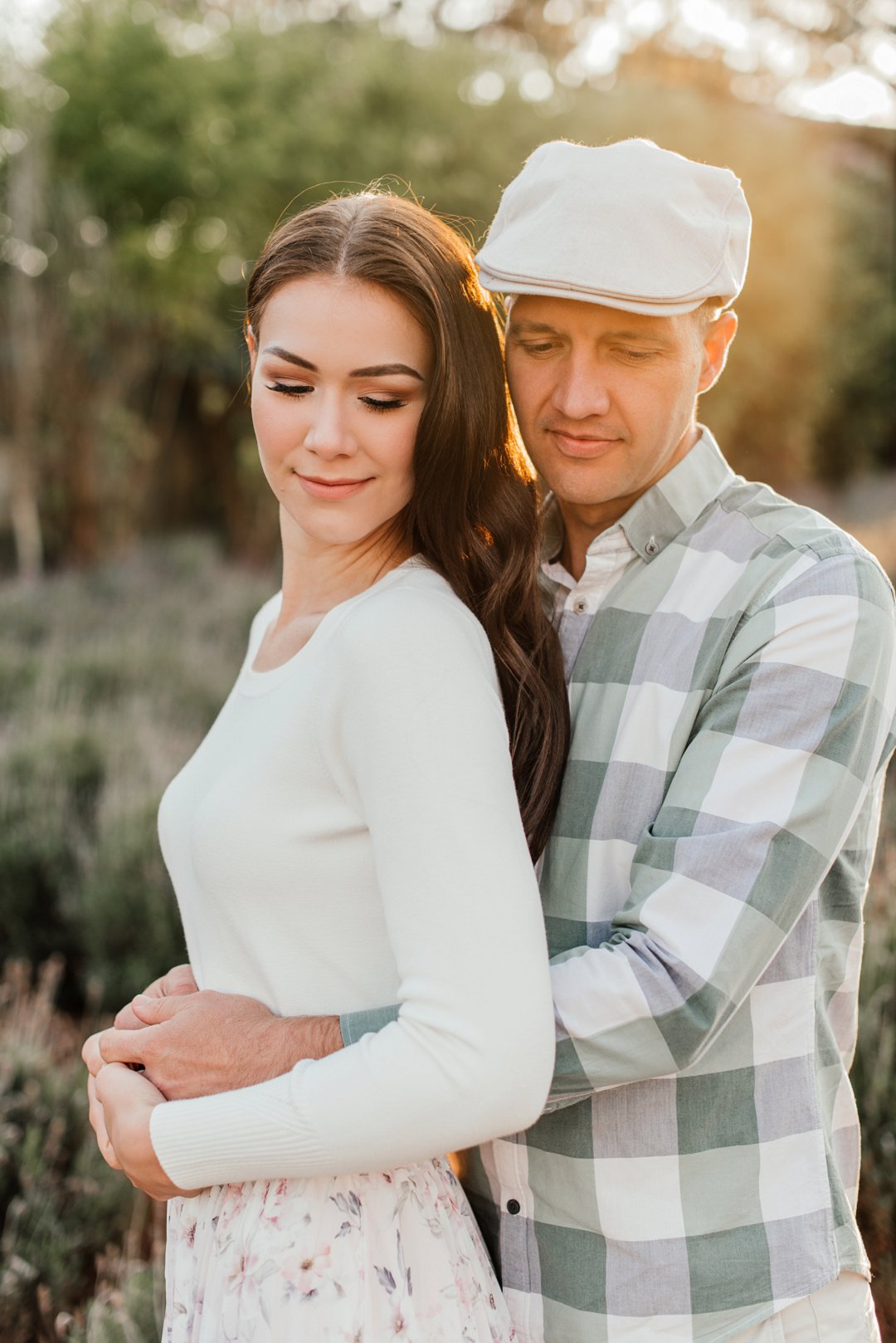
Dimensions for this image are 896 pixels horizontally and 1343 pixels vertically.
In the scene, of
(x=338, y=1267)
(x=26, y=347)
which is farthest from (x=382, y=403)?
(x=26, y=347)

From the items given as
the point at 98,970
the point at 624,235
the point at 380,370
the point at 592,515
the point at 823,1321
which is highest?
the point at 624,235

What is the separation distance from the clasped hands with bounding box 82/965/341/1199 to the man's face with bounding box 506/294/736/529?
0.86m

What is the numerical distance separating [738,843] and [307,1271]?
71 centimetres

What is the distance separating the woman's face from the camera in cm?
151

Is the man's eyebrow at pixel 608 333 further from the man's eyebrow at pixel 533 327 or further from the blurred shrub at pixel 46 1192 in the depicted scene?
the blurred shrub at pixel 46 1192

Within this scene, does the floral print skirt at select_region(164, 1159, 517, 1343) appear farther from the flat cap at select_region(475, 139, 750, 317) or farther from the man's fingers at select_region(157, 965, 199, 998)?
the flat cap at select_region(475, 139, 750, 317)

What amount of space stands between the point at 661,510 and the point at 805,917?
0.60 m

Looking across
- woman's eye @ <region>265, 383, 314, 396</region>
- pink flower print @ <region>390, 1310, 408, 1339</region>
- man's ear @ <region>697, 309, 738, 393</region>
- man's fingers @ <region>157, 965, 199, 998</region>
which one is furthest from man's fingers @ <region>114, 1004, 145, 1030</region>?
man's ear @ <region>697, 309, 738, 393</region>

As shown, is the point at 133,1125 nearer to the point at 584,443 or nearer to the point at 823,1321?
the point at 823,1321

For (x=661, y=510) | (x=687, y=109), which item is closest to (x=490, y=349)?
(x=661, y=510)

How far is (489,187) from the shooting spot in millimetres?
13320

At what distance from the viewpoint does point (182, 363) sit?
42.9ft

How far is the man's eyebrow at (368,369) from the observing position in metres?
1.52

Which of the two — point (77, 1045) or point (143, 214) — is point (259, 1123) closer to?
point (77, 1045)
